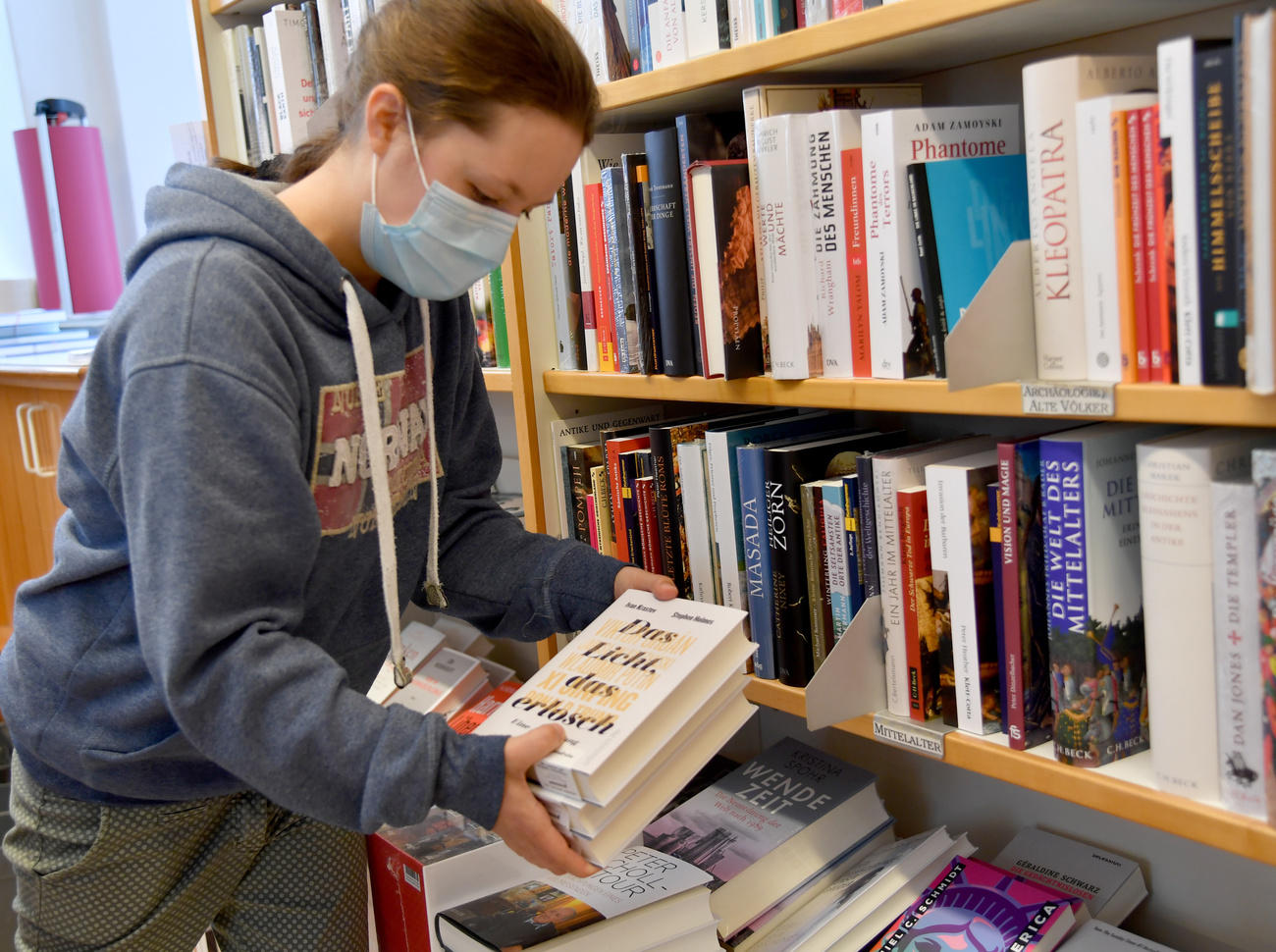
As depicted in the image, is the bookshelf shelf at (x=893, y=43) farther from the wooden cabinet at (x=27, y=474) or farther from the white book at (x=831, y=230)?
the wooden cabinet at (x=27, y=474)

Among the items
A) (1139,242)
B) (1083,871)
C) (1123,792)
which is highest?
(1139,242)

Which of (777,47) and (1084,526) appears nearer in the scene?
(1084,526)

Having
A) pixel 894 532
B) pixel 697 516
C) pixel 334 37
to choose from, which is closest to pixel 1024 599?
pixel 894 532

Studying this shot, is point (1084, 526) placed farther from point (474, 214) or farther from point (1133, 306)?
point (474, 214)

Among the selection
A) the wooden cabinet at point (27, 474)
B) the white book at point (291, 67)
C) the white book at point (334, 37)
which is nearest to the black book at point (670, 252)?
the white book at point (334, 37)

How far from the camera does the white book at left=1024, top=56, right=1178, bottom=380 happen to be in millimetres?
828

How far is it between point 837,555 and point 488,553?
1.24 ft

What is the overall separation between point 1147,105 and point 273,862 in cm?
107

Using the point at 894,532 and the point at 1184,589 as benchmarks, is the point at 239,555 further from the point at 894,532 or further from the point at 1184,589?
the point at 1184,589

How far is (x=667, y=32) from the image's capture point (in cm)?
117

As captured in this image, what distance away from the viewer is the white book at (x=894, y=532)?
102 centimetres

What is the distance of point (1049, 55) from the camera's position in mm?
1092

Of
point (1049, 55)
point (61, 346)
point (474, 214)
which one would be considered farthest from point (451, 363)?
point (61, 346)

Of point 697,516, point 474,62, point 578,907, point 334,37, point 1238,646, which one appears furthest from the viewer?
point 334,37
